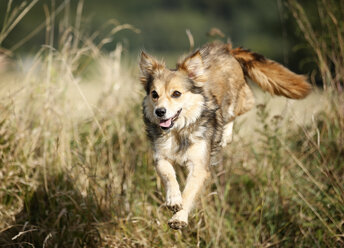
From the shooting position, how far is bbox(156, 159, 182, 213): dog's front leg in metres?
3.08

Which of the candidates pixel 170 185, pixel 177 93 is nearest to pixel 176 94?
pixel 177 93

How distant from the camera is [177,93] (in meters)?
3.71

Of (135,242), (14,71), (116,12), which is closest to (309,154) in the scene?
(135,242)

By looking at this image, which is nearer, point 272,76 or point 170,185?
point 170,185

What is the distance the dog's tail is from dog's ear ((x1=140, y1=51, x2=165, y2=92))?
3.22ft

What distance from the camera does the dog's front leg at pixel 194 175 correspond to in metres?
3.25

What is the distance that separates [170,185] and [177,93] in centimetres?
86

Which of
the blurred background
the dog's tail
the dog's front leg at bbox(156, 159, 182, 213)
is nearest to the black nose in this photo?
the dog's front leg at bbox(156, 159, 182, 213)

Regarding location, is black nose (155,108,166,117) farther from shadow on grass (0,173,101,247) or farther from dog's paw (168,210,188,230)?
shadow on grass (0,173,101,247)

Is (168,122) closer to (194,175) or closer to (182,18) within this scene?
(194,175)

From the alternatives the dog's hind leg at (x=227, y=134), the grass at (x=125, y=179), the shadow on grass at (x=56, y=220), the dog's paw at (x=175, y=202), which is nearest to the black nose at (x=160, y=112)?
the dog's paw at (x=175, y=202)

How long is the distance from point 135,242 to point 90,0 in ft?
99.6

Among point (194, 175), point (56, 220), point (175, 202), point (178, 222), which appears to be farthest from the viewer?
point (56, 220)

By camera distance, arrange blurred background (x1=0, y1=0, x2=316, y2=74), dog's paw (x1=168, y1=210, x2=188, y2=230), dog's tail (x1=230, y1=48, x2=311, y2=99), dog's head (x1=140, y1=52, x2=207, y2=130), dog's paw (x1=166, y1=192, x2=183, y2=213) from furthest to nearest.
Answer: blurred background (x1=0, y1=0, x2=316, y2=74) → dog's tail (x1=230, y1=48, x2=311, y2=99) → dog's head (x1=140, y1=52, x2=207, y2=130) → dog's paw (x1=166, y1=192, x2=183, y2=213) → dog's paw (x1=168, y1=210, x2=188, y2=230)
